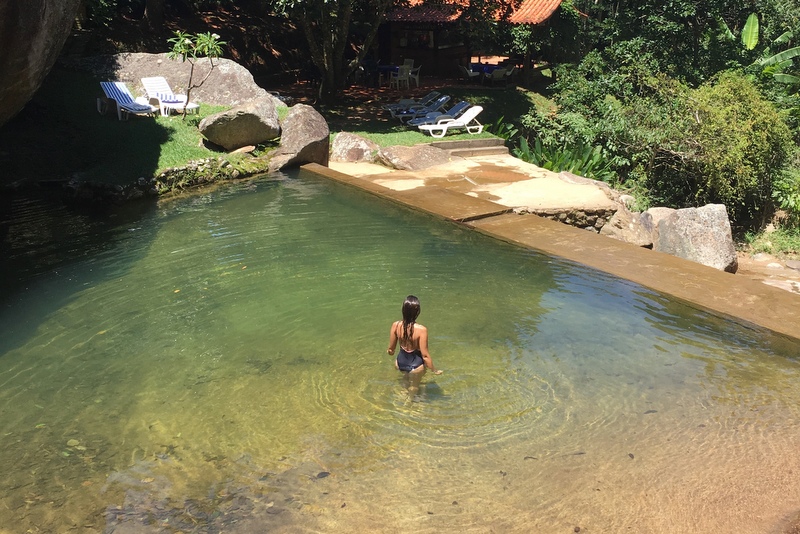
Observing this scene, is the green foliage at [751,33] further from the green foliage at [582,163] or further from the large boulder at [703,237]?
the large boulder at [703,237]

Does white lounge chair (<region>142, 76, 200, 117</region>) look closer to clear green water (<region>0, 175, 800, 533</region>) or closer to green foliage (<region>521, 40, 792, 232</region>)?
clear green water (<region>0, 175, 800, 533</region>)

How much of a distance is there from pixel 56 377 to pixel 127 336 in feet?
3.17

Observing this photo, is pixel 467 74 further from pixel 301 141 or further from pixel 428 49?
pixel 301 141

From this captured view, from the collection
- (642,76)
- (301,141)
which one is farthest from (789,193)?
(301,141)

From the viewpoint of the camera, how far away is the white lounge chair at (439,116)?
1941cm

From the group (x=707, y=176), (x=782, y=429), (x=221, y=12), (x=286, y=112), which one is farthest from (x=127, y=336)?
(x=221, y=12)

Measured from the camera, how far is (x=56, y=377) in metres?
6.47

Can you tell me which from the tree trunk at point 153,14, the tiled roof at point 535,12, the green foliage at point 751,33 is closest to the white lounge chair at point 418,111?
the tiled roof at point 535,12

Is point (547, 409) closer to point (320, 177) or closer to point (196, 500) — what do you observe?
point (196, 500)

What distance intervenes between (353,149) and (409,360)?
10954 millimetres

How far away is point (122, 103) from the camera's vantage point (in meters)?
15.6

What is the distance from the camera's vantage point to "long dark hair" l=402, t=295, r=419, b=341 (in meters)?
5.91

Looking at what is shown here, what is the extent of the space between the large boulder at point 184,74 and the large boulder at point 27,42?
757 centimetres

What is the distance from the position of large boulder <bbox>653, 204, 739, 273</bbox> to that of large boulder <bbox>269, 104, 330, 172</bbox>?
7.81 metres
